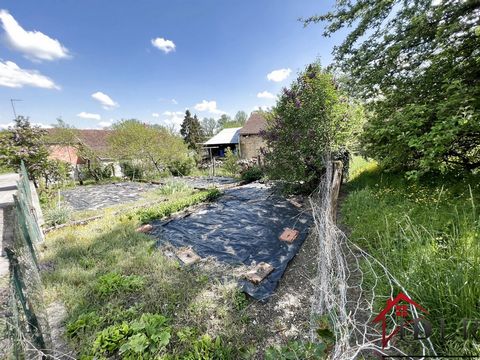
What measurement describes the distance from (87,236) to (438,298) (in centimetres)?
570

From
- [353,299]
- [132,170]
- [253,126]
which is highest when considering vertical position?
[253,126]

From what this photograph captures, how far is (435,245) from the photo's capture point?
2.39 meters

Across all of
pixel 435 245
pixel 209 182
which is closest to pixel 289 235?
pixel 435 245

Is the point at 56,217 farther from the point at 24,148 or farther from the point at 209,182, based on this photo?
the point at 209,182

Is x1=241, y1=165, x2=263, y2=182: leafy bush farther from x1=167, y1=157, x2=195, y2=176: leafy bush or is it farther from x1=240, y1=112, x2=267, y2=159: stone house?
x1=240, y1=112, x2=267, y2=159: stone house

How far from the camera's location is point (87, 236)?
4574mm

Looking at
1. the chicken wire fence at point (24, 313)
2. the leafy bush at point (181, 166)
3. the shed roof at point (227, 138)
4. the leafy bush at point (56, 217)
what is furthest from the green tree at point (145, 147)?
the chicken wire fence at point (24, 313)

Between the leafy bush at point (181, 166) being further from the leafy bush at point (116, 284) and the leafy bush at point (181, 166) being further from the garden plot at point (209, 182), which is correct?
the leafy bush at point (116, 284)

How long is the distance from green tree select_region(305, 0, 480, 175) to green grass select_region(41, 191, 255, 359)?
3516 mm

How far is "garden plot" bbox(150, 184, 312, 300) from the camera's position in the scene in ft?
10.8

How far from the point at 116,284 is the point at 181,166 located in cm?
1297

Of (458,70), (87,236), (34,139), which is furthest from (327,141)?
(34,139)

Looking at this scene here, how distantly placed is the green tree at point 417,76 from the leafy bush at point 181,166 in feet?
39.9

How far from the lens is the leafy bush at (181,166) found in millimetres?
15245
